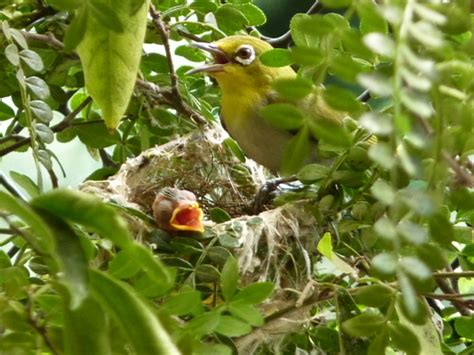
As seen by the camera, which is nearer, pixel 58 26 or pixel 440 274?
pixel 440 274

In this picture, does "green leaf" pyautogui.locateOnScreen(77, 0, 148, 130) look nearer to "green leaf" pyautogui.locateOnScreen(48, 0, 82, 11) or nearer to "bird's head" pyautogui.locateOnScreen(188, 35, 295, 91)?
"green leaf" pyautogui.locateOnScreen(48, 0, 82, 11)

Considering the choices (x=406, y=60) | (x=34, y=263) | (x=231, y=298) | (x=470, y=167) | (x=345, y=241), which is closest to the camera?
(x=406, y=60)

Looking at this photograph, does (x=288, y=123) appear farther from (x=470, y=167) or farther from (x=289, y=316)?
(x=289, y=316)

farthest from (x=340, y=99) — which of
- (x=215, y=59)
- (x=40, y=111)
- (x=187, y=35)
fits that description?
(x=215, y=59)

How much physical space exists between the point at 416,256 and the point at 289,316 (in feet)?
1.01

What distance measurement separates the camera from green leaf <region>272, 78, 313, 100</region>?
0.45 meters

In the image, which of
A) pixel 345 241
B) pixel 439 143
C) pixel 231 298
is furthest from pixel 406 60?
pixel 345 241

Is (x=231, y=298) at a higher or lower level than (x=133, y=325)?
lower

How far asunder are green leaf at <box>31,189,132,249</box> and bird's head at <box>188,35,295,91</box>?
822 mm

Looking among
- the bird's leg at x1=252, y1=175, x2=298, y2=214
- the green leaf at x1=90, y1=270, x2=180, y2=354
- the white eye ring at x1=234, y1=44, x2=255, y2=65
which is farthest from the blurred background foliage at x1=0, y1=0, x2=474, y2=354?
the white eye ring at x1=234, y1=44, x2=255, y2=65

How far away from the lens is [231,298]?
1.94 ft

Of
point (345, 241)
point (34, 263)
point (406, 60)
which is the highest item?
point (406, 60)

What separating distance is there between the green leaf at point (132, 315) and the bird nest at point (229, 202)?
0.39 meters

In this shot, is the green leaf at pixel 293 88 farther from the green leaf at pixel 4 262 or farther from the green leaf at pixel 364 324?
the green leaf at pixel 4 262
